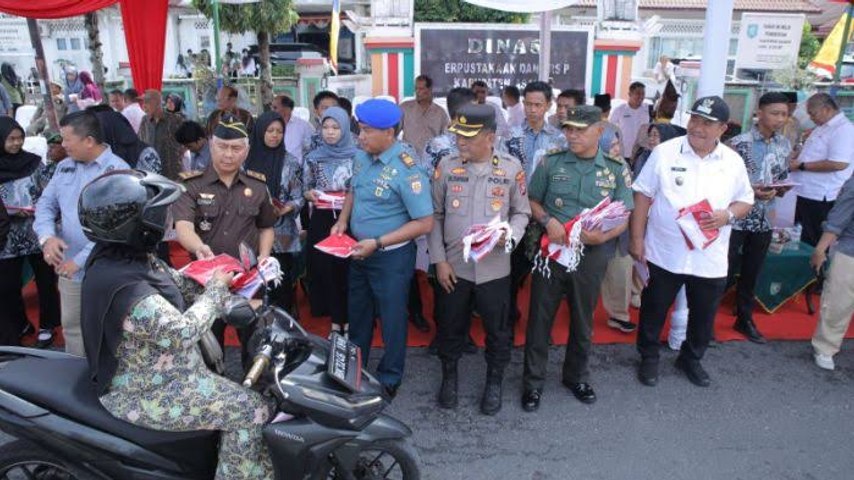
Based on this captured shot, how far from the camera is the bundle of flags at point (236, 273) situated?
2.42m

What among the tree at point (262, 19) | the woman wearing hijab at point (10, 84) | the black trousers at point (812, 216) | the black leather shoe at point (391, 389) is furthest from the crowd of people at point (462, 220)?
the tree at point (262, 19)

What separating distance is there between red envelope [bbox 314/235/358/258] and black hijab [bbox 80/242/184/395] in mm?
1050

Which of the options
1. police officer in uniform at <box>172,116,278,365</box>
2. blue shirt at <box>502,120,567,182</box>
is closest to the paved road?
police officer in uniform at <box>172,116,278,365</box>

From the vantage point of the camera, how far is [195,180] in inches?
131

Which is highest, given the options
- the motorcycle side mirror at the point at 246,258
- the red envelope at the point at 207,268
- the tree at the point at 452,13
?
the tree at the point at 452,13

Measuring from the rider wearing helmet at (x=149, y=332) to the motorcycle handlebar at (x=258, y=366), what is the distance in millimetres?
198

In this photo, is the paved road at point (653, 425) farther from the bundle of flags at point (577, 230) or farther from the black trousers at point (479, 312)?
the bundle of flags at point (577, 230)

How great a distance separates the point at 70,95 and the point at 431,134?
34.1 feet

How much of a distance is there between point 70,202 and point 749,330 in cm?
465

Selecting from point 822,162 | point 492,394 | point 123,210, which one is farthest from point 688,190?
point 123,210

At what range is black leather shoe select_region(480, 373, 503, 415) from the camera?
3602 mm

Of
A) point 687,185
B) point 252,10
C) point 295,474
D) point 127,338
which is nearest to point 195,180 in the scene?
point 127,338

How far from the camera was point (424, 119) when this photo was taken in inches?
278

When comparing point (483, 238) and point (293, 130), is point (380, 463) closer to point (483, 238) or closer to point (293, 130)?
point (483, 238)
